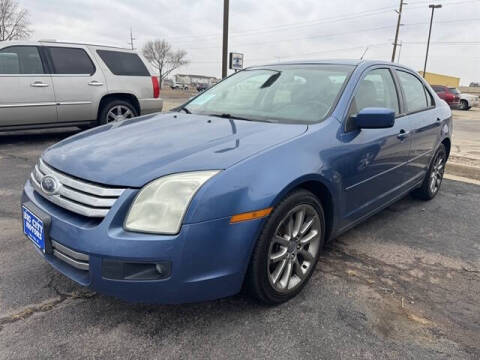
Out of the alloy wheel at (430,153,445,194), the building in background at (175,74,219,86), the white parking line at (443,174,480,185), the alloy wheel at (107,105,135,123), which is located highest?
the building in background at (175,74,219,86)

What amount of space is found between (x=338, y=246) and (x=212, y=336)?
153 centimetres

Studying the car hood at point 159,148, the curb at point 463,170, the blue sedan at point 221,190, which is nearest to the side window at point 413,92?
the blue sedan at point 221,190

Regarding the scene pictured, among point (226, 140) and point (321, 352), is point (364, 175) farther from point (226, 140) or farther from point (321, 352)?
point (321, 352)

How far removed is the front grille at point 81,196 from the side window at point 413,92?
9.57 ft

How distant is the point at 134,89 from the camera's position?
733 centimetres

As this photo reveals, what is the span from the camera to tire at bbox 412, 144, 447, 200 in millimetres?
4316

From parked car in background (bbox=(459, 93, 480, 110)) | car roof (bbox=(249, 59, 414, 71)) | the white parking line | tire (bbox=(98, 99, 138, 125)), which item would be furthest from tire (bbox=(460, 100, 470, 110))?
car roof (bbox=(249, 59, 414, 71))

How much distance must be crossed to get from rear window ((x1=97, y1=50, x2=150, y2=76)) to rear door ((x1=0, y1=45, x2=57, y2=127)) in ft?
3.69

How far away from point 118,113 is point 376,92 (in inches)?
211

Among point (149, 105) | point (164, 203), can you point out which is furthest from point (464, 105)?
point (164, 203)

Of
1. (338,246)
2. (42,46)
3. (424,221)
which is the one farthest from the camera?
(42,46)

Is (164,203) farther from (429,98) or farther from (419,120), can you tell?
(429,98)

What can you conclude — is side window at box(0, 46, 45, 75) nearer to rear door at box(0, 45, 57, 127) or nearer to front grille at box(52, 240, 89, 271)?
rear door at box(0, 45, 57, 127)

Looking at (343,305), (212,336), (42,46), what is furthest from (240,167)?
(42,46)
